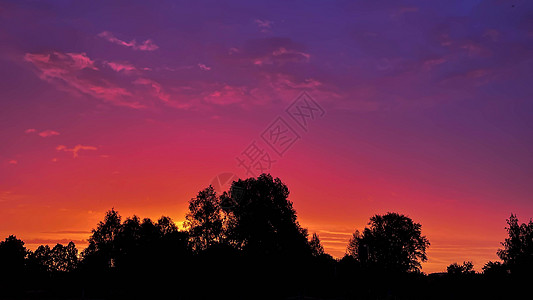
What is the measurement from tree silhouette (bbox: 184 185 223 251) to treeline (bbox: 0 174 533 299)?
164 mm

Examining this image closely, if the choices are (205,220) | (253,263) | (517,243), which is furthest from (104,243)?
(517,243)

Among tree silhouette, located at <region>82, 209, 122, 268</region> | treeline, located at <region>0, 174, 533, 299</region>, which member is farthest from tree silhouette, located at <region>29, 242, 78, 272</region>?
tree silhouette, located at <region>82, 209, 122, 268</region>

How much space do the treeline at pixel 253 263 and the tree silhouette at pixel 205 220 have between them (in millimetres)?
164

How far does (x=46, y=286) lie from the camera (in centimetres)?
5091

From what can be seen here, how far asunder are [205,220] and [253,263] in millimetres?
20136

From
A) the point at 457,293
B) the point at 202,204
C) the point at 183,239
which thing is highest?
the point at 202,204

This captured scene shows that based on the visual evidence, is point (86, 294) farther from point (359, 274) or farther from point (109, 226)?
point (109, 226)

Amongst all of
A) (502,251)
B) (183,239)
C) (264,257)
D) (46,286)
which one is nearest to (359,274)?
(264,257)

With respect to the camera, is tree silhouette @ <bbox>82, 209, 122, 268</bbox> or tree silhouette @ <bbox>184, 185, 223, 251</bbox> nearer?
tree silhouette @ <bbox>184, 185, 223, 251</bbox>

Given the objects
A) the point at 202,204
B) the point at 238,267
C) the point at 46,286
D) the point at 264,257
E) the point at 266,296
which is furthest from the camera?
the point at 202,204

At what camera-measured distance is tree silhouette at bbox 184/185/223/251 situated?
241 feet

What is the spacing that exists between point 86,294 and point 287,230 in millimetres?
34630

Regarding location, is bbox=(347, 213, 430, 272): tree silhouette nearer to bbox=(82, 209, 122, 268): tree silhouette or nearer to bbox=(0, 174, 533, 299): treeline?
bbox=(0, 174, 533, 299): treeline

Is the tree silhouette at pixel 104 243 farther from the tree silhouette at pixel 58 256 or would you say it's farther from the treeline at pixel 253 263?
the tree silhouette at pixel 58 256
